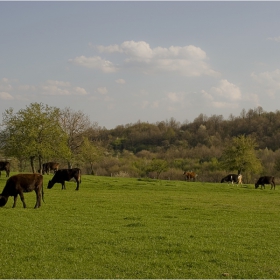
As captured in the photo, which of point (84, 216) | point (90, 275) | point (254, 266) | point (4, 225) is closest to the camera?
point (90, 275)

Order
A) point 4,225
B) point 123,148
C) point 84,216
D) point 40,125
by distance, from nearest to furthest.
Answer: point 4,225 < point 84,216 < point 40,125 < point 123,148

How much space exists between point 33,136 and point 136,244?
1469 inches

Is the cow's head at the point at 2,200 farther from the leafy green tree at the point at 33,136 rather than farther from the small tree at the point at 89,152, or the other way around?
the small tree at the point at 89,152

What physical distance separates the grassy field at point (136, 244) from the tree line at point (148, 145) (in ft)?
97.7

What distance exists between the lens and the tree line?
159 ft

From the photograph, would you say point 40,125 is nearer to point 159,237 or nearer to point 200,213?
point 200,213

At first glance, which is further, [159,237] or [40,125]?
[40,125]

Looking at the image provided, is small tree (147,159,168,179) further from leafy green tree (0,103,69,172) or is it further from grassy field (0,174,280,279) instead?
grassy field (0,174,280,279)

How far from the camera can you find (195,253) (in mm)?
10961

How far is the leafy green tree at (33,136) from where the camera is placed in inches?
1831

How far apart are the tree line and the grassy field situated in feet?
97.7

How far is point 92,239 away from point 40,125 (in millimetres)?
38187

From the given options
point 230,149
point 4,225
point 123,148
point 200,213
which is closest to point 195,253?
point 4,225

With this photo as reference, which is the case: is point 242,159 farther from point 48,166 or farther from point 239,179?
point 48,166
